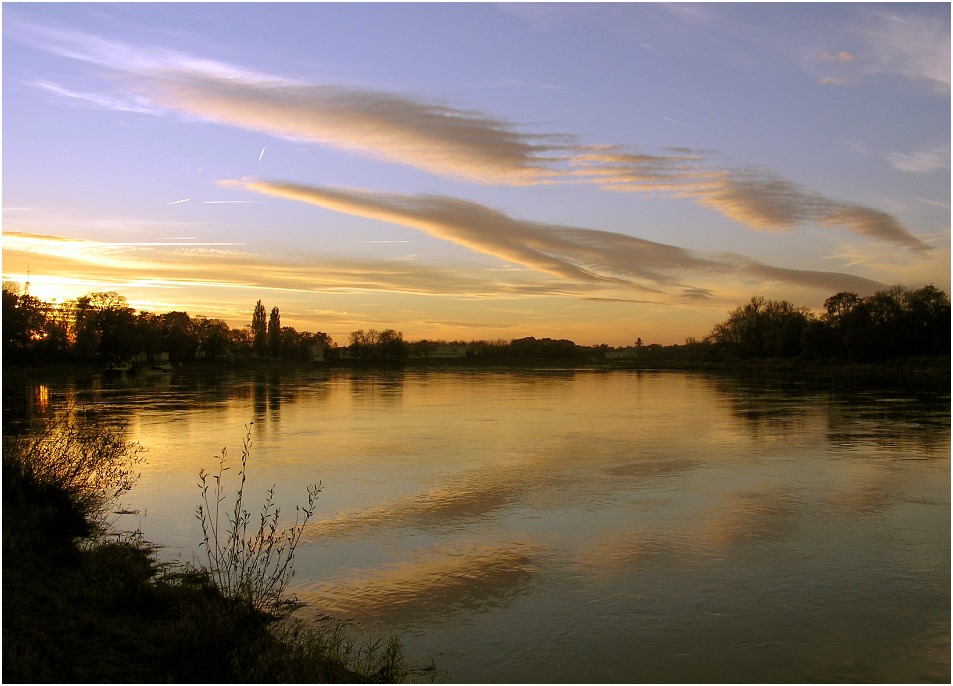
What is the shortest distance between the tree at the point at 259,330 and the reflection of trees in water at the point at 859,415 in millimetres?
108148

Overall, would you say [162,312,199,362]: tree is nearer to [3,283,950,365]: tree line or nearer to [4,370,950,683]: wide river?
[3,283,950,365]: tree line

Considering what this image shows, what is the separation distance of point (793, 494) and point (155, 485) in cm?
1318

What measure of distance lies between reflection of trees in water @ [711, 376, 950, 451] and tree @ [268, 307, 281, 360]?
107015mm

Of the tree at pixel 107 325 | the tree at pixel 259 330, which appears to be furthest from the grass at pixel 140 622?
the tree at pixel 259 330

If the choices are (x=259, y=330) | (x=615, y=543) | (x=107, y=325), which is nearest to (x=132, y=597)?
(x=615, y=543)

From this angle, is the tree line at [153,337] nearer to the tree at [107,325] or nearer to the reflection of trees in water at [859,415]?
the tree at [107,325]

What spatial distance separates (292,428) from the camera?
2688 centimetres

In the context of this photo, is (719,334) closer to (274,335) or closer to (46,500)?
(274,335)

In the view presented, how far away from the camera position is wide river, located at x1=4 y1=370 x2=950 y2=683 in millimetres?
7527

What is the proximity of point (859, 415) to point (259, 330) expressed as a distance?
12476 centimetres

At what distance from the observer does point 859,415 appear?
104 feet

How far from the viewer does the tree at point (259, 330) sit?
5502 inches

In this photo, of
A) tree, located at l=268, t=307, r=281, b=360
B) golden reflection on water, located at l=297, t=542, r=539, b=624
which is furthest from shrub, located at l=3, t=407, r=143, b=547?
tree, located at l=268, t=307, r=281, b=360

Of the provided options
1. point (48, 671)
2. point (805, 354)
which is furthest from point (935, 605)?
point (805, 354)
